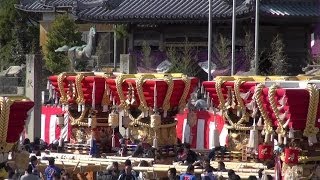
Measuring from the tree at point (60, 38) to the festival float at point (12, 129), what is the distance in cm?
3004

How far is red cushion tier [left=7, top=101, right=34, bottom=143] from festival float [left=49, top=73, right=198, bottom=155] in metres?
6.49

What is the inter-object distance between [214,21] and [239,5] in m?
1.52

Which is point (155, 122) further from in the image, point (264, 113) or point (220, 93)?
point (264, 113)

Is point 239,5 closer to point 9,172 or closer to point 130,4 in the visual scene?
point 130,4

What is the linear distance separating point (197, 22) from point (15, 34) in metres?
13.0

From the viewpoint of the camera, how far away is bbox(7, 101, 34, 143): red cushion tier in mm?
18094

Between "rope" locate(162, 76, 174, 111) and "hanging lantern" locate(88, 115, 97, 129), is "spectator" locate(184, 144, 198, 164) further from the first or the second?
"hanging lantern" locate(88, 115, 97, 129)

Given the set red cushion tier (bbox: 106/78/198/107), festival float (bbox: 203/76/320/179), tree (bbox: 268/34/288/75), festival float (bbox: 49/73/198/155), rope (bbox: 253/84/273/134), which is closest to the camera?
festival float (bbox: 203/76/320/179)

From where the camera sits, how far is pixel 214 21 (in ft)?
154

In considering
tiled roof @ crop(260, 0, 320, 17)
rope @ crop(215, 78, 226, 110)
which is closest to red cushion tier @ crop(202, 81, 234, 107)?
rope @ crop(215, 78, 226, 110)

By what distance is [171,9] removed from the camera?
4881 cm

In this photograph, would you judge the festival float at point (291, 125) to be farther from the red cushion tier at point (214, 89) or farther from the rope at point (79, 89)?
the rope at point (79, 89)

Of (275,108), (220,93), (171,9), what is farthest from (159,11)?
(275,108)

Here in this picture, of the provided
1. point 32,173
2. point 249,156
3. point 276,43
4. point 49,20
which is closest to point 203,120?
point 249,156
